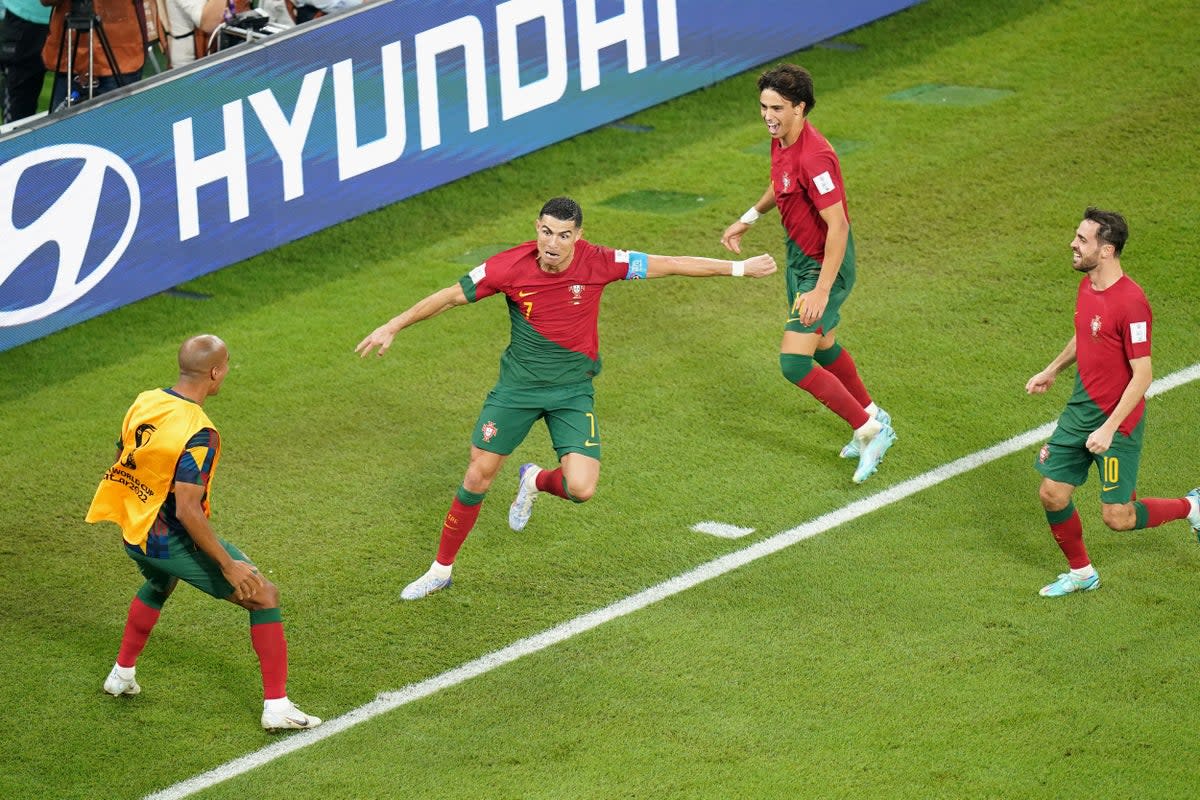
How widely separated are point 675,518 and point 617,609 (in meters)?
1.07

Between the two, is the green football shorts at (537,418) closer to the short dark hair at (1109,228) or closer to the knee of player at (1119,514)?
the knee of player at (1119,514)

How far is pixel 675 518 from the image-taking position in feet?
30.6

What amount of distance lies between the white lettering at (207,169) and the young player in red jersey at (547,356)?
4.39 metres

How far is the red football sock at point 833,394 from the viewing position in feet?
31.4

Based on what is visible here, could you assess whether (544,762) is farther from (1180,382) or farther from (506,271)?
(1180,382)

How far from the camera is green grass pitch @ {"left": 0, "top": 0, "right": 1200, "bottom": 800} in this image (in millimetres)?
7180

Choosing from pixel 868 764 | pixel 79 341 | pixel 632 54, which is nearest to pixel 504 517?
pixel 868 764

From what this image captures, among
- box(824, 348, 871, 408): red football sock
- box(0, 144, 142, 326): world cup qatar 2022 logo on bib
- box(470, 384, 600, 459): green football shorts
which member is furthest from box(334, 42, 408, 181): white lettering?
box(470, 384, 600, 459): green football shorts

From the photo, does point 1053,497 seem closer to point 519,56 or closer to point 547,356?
point 547,356

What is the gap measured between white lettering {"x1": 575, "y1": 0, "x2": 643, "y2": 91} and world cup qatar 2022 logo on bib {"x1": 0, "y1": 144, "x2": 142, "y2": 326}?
4334 mm

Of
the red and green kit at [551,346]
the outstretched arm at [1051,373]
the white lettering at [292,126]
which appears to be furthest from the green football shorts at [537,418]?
the white lettering at [292,126]

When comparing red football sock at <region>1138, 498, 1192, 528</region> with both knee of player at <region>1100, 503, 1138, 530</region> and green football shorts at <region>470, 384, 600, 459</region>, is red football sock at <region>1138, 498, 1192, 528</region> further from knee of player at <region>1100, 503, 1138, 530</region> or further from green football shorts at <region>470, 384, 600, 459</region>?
green football shorts at <region>470, 384, 600, 459</region>

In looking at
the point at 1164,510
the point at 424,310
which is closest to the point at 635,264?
the point at 424,310

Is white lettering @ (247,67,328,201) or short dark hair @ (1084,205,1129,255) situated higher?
short dark hair @ (1084,205,1129,255)
